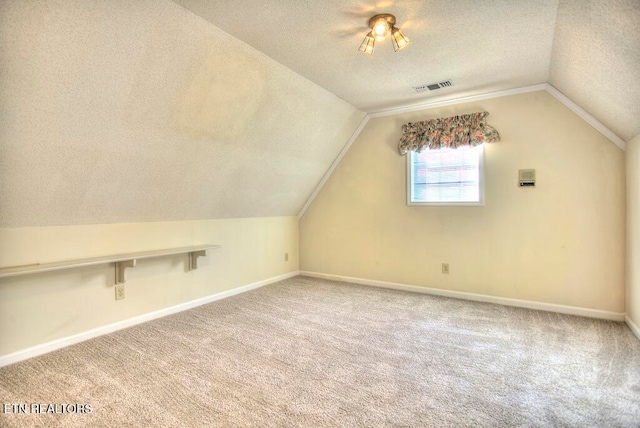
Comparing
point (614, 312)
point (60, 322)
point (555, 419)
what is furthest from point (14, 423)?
point (614, 312)

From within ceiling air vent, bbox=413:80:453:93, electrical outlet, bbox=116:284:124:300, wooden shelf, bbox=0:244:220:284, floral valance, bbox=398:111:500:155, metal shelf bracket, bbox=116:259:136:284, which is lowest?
electrical outlet, bbox=116:284:124:300

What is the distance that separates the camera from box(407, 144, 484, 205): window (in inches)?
147

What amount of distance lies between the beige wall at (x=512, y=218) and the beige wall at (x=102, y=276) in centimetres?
170

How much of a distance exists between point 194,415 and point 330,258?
3214 millimetres

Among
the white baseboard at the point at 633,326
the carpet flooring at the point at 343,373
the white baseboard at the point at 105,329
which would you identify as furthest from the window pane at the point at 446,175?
the white baseboard at the point at 105,329

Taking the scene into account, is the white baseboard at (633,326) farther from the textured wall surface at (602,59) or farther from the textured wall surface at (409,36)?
the textured wall surface at (409,36)

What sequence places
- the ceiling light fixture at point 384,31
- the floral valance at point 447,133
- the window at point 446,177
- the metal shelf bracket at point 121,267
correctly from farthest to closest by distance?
1. the window at point 446,177
2. the floral valance at point 447,133
3. the metal shelf bracket at point 121,267
4. the ceiling light fixture at point 384,31

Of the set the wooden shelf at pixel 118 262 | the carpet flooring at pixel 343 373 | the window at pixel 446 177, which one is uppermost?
the window at pixel 446 177

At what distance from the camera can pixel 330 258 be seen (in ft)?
15.7

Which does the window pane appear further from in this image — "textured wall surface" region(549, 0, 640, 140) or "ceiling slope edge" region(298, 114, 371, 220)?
"textured wall surface" region(549, 0, 640, 140)

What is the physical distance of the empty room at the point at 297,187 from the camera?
1839 millimetres

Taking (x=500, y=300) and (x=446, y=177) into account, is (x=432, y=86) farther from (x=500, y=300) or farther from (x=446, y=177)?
(x=500, y=300)

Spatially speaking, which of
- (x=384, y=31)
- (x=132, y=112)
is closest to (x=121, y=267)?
(x=132, y=112)

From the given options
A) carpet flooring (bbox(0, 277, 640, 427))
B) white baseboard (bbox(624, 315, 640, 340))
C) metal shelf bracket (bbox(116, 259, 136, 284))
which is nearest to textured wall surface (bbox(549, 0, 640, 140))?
white baseboard (bbox(624, 315, 640, 340))
